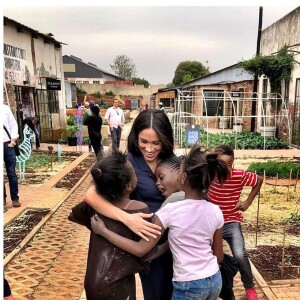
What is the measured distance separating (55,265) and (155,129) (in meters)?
2.58

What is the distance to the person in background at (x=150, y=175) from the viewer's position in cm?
192

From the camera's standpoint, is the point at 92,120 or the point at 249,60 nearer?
the point at 92,120

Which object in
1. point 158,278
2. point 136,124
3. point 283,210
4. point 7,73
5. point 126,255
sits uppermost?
point 7,73

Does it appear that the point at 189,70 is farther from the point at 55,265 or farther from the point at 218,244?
the point at 218,244

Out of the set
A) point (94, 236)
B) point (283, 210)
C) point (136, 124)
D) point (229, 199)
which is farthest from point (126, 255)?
point (283, 210)

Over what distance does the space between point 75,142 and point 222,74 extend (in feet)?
42.1

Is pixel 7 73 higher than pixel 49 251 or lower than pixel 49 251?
higher

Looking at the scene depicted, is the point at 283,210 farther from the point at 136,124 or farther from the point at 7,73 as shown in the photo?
the point at 7,73

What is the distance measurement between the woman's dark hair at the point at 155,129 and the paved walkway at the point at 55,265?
0.90 metres

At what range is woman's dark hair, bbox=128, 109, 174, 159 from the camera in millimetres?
2035

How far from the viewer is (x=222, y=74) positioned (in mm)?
23203

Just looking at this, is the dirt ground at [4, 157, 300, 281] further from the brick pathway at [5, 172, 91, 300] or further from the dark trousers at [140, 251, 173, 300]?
the dark trousers at [140, 251, 173, 300]

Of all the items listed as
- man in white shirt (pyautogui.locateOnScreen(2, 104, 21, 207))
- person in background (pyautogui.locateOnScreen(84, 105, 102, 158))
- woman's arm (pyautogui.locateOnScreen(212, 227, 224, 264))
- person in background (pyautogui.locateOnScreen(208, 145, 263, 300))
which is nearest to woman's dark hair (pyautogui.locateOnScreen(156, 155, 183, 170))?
woman's arm (pyautogui.locateOnScreen(212, 227, 224, 264))

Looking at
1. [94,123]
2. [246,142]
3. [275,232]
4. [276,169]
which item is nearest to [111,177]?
[275,232]
